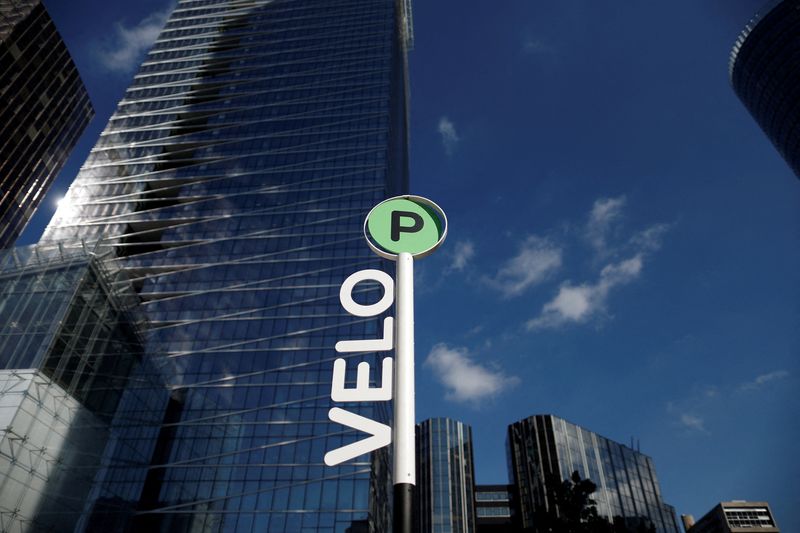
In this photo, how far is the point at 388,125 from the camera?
262 ft

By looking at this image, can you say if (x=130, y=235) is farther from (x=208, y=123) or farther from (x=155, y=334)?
(x=208, y=123)

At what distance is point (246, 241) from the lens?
71812 millimetres

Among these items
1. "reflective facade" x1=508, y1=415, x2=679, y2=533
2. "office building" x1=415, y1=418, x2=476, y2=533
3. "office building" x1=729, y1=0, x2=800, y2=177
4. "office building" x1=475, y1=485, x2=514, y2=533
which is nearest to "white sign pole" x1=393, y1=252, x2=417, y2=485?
"reflective facade" x1=508, y1=415, x2=679, y2=533

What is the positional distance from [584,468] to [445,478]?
24.5m

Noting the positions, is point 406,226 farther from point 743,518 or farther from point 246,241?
point 743,518

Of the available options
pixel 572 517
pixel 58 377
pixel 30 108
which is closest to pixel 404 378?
pixel 572 517

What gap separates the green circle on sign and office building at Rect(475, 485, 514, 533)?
10250cm

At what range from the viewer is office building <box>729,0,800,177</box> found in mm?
106475

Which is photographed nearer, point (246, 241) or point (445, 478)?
point (246, 241)

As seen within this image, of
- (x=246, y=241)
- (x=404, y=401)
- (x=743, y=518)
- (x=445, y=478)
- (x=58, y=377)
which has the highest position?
(x=246, y=241)

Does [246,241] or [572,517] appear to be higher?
[246,241]

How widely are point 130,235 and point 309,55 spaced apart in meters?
41.4

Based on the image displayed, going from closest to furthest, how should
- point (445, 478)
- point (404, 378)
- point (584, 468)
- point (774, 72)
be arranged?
point (404, 378) < point (584, 468) < point (445, 478) < point (774, 72)

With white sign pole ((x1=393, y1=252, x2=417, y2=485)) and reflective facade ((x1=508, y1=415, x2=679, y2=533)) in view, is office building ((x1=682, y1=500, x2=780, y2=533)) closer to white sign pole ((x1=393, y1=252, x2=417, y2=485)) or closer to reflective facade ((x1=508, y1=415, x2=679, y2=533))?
reflective facade ((x1=508, y1=415, x2=679, y2=533))
